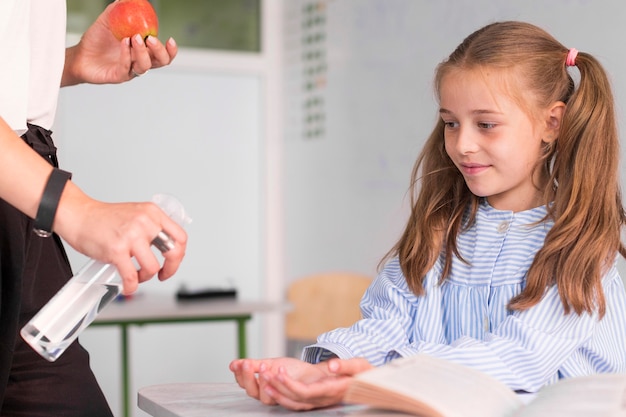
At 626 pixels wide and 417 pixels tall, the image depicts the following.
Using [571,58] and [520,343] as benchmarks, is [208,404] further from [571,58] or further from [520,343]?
[571,58]

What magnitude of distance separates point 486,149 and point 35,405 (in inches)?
30.7

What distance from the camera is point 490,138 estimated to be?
4.75 feet

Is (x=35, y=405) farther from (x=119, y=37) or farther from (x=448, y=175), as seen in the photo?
(x=448, y=175)

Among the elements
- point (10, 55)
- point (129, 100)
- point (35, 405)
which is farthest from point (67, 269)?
point (129, 100)

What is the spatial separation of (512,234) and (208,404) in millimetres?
600

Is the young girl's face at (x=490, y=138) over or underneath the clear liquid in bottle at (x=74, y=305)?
over

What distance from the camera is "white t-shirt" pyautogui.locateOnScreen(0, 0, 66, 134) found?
113 centimetres

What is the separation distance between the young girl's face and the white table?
1.73 feet

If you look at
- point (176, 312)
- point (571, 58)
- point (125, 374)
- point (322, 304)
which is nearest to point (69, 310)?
point (571, 58)

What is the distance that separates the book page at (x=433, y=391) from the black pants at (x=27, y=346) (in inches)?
20.5

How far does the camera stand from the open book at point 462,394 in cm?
84

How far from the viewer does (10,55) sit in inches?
44.7

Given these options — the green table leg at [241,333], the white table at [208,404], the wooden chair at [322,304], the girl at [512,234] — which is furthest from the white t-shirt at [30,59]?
the wooden chair at [322,304]

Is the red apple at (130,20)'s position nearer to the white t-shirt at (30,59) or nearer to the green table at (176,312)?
the white t-shirt at (30,59)
